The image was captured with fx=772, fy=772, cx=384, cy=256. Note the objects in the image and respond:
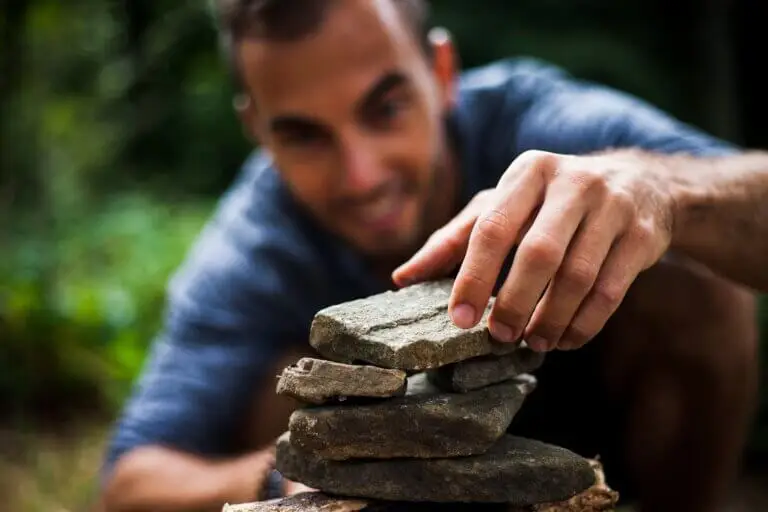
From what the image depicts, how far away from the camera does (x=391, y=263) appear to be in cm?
302

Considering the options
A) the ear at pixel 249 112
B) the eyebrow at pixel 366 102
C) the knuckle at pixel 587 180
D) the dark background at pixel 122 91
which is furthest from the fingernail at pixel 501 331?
the dark background at pixel 122 91

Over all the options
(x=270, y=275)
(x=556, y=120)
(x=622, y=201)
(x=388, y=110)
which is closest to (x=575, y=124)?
(x=556, y=120)

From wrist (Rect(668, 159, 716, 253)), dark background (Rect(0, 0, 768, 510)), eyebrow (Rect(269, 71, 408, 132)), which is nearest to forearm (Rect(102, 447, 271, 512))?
eyebrow (Rect(269, 71, 408, 132))

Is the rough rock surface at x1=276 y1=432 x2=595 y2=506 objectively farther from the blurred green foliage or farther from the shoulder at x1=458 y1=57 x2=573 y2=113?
the blurred green foliage

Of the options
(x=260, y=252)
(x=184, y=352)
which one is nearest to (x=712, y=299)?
(x=260, y=252)

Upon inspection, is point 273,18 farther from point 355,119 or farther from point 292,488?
point 292,488

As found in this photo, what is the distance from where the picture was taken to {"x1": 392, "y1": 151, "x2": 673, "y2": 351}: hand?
1562mm

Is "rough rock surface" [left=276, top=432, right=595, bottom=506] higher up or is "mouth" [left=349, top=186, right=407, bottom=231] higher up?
"mouth" [left=349, top=186, right=407, bottom=231]

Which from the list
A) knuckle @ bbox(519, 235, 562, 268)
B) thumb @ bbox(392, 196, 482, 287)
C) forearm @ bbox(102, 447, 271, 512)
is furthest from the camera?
forearm @ bbox(102, 447, 271, 512)

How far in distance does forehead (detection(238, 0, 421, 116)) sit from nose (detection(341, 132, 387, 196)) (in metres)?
0.15

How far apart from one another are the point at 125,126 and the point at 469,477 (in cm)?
958

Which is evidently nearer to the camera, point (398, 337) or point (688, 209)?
point (398, 337)

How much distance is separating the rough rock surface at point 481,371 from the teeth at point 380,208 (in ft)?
4.01

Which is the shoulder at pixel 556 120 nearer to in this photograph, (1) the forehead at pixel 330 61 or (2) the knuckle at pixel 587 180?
(1) the forehead at pixel 330 61
